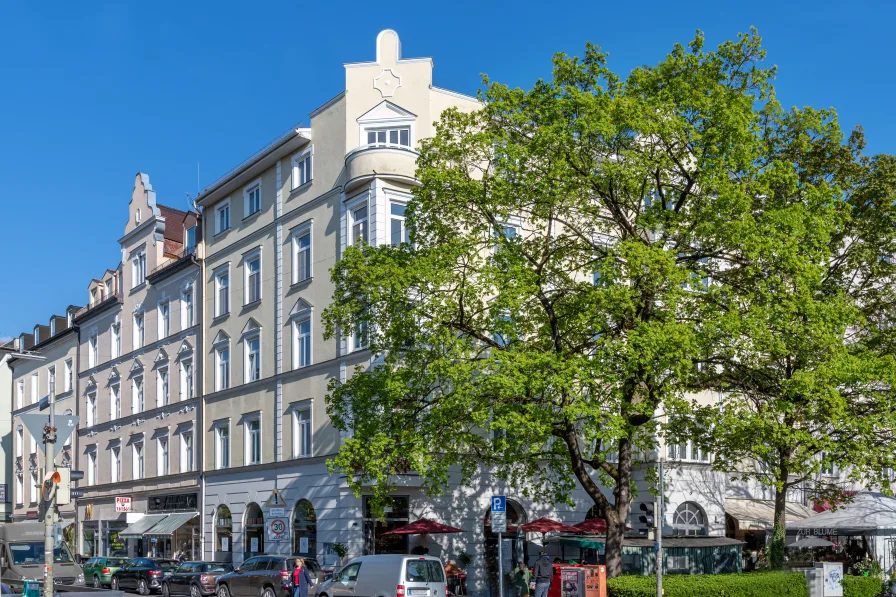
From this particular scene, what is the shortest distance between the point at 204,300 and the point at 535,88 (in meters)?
25.8

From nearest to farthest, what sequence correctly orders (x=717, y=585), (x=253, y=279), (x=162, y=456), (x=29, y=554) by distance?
(x=717, y=585), (x=29, y=554), (x=253, y=279), (x=162, y=456)

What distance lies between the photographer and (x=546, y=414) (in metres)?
24.7

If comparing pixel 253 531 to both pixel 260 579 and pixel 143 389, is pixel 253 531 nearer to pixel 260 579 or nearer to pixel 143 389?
pixel 260 579

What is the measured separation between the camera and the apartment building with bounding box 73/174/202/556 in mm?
49219

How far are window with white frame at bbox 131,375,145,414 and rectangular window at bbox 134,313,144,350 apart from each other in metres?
1.74

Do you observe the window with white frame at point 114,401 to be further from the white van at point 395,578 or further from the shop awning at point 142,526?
the white van at point 395,578

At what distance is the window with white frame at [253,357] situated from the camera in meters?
44.1

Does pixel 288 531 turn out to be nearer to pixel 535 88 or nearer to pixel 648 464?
pixel 648 464

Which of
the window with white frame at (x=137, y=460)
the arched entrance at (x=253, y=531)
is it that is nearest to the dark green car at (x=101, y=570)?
the arched entrance at (x=253, y=531)

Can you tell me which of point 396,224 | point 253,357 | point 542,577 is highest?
point 396,224

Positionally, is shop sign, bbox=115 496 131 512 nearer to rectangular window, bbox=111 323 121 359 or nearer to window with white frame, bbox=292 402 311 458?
rectangular window, bbox=111 323 121 359

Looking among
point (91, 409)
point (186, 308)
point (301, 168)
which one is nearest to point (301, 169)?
point (301, 168)

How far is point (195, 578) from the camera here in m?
36.0

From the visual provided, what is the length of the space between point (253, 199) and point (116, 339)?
17460 mm
